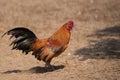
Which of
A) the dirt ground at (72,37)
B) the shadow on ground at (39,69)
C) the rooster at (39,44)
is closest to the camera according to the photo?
the rooster at (39,44)

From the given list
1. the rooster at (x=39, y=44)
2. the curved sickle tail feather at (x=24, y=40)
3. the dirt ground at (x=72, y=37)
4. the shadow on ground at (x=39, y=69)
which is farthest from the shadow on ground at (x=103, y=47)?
the curved sickle tail feather at (x=24, y=40)

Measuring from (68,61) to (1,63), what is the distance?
187cm

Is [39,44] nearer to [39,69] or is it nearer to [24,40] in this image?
[24,40]

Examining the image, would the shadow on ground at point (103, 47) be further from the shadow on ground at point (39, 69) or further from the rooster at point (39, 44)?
the rooster at point (39, 44)

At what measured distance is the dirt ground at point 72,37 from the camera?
877 centimetres

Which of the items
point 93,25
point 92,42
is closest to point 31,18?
point 93,25

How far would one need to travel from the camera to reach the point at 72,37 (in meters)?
12.3

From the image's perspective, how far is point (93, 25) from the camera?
45.7ft

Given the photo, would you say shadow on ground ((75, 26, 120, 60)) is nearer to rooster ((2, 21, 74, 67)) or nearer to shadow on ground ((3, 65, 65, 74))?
shadow on ground ((3, 65, 65, 74))

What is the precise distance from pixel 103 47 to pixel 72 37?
170cm

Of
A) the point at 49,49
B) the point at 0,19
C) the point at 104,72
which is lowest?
the point at 104,72

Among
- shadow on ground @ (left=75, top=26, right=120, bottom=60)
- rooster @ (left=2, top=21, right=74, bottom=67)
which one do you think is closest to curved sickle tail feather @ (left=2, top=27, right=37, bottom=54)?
rooster @ (left=2, top=21, right=74, bottom=67)

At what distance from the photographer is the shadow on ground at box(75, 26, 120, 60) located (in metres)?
10.1

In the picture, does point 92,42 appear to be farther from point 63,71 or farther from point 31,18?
point 31,18
